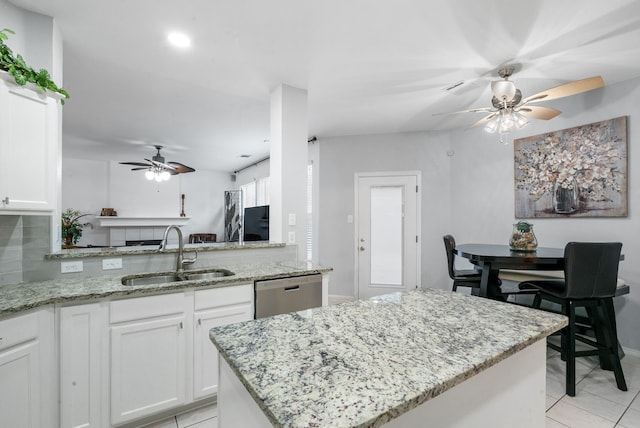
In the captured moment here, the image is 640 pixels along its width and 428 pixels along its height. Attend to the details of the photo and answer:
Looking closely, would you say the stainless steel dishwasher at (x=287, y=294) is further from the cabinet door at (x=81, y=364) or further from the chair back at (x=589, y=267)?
the chair back at (x=589, y=267)

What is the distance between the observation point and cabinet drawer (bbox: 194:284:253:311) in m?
1.86

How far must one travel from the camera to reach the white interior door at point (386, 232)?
437 cm

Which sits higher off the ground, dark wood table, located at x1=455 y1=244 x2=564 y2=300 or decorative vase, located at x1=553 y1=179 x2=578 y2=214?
decorative vase, located at x1=553 y1=179 x2=578 y2=214

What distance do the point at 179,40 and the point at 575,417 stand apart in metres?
3.75

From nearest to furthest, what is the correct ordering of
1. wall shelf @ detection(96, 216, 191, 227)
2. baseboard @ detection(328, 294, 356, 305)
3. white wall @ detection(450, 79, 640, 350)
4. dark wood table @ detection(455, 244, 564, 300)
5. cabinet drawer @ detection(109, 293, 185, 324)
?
cabinet drawer @ detection(109, 293, 185, 324)
dark wood table @ detection(455, 244, 564, 300)
white wall @ detection(450, 79, 640, 350)
baseboard @ detection(328, 294, 356, 305)
wall shelf @ detection(96, 216, 191, 227)

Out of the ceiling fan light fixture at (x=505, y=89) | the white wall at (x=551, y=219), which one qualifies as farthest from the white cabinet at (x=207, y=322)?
the white wall at (x=551, y=219)

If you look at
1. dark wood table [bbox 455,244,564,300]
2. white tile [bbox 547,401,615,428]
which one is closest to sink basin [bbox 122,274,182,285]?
dark wood table [bbox 455,244,564,300]

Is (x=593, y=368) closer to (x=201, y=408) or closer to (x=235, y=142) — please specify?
(x=201, y=408)

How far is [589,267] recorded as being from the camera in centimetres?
212

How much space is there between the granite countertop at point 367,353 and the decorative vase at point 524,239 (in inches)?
71.5

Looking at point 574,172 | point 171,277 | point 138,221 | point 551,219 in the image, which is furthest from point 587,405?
point 138,221

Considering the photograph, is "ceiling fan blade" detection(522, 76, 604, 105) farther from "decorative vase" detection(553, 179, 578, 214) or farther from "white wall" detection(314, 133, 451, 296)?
"white wall" detection(314, 133, 451, 296)

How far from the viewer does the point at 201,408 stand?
1.94 metres

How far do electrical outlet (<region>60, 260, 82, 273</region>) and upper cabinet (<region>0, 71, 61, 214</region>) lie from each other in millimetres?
402
